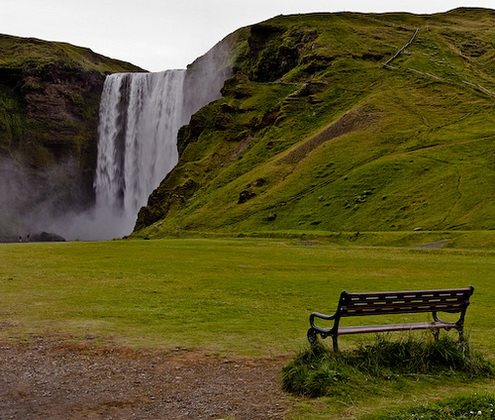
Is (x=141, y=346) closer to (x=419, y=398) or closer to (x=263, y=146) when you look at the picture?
(x=419, y=398)

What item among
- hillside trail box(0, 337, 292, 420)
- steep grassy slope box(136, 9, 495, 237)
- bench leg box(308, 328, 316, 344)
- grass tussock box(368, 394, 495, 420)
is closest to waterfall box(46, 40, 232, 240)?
steep grassy slope box(136, 9, 495, 237)

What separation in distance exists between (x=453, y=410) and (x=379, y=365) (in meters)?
2.33

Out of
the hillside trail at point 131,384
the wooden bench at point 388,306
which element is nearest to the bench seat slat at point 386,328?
the wooden bench at point 388,306

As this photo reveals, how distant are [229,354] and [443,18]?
574ft

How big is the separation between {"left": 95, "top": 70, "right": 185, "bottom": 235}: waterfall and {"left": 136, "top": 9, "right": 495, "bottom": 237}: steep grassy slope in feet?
29.7

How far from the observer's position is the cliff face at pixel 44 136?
145 meters

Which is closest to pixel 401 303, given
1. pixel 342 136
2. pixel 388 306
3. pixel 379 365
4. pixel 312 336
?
pixel 388 306

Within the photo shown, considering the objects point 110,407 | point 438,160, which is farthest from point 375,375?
point 438,160

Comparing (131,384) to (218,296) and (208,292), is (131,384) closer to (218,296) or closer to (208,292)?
(218,296)

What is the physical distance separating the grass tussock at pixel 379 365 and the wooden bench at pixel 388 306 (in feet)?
0.91

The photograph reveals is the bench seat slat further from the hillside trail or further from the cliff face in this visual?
the cliff face

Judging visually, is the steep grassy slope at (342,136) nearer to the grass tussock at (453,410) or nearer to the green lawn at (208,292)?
the green lawn at (208,292)

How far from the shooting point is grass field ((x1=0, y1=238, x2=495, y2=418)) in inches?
534

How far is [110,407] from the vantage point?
9.24m
